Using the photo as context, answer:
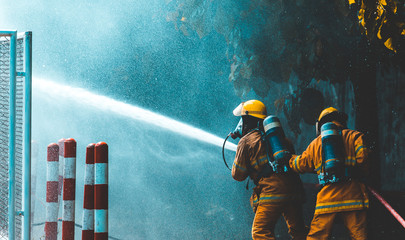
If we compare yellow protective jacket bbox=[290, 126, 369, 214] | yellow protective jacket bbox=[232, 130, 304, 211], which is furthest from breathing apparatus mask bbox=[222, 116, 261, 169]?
yellow protective jacket bbox=[290, 126, 369, 214]

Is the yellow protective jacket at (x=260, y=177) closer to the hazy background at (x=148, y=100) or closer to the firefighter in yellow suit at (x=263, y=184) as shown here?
the firefighter in yellow suit at (x=263, y=184)

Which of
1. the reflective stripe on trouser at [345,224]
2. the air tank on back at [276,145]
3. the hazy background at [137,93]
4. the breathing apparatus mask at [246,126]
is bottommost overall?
the reflective stripe on trouser at [345,224]

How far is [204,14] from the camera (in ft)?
27.4

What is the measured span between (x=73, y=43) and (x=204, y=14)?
20.2 ft

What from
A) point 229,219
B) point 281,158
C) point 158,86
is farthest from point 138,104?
point 281,158

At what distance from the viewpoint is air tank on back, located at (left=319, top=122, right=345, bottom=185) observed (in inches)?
161

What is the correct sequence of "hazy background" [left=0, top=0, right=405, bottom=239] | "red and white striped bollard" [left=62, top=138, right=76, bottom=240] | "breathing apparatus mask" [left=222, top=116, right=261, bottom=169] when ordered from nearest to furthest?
1. "red and white striped bollard" [left=62, top=138, right=76, bottom=240]
2. "breathing apparatus mask" [left=222, top=116, right=261, bottom=169]
3. "hazy background" [left=0, top=0, right=405, bottom=239]

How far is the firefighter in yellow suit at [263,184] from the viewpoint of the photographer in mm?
4578

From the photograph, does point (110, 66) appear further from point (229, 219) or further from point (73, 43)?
point (229, 219)

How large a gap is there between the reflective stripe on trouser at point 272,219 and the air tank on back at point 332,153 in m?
0.65

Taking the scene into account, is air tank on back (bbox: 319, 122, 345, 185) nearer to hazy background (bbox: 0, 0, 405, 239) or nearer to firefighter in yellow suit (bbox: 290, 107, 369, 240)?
firefighter in yellow suit (bbox: 290, 107, 369, 240)

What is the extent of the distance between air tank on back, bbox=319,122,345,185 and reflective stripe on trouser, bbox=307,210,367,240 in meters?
0.31

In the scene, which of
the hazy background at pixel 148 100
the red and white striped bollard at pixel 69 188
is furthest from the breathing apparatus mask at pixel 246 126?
the hazy background at pixel 148 100

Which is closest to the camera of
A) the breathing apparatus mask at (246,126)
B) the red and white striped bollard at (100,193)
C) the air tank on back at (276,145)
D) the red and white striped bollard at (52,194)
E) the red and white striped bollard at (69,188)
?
the red and white striped bollard at (100,193)
